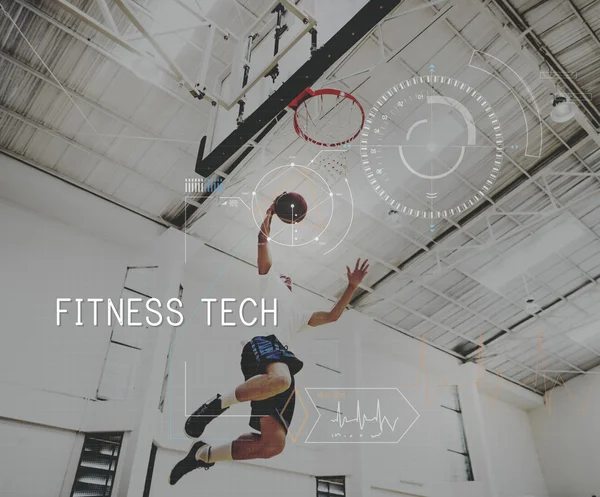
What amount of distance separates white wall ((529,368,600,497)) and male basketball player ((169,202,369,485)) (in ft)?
49.1

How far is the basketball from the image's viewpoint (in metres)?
5.61

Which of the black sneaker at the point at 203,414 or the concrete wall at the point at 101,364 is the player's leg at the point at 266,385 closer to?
the black sneaker at the point at 203,414

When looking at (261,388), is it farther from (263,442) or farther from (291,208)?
(291,208)

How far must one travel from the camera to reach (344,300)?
17.3 ft

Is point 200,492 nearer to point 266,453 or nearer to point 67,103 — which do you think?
point 266,453

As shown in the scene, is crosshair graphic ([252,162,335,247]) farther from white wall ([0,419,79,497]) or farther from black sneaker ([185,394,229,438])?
white wall ([0,419,79,497])

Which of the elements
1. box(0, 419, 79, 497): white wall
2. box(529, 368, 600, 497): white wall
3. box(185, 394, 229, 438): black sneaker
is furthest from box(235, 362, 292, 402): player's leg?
box(529, 368, 600, 497): white wall

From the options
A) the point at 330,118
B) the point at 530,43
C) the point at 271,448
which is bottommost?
the point at 271,448

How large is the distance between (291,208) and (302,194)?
391 cm

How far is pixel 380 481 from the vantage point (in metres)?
11.3

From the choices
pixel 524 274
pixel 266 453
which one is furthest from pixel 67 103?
pixel 524 274

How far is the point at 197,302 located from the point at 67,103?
14.7ft

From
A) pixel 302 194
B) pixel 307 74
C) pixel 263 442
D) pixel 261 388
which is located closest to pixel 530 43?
pixel 302 194
